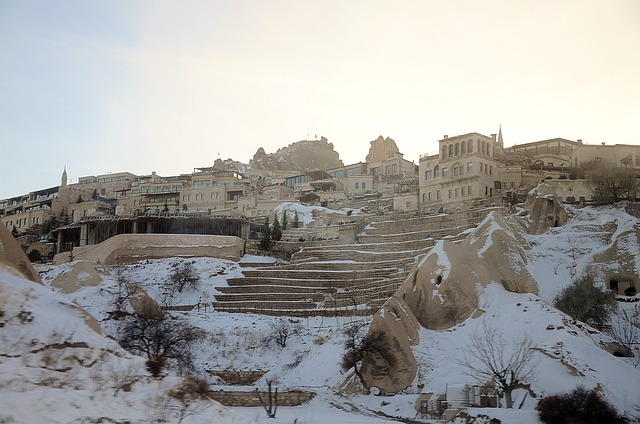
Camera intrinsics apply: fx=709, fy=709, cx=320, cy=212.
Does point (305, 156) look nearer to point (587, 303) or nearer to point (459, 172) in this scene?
point (459, 172)

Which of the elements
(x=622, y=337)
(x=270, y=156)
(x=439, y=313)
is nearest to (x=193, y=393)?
(x=439, y=313)

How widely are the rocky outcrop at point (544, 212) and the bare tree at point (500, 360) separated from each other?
24.5 m

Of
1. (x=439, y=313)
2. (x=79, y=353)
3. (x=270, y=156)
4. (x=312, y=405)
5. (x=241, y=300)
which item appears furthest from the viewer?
(x=270, y=156)

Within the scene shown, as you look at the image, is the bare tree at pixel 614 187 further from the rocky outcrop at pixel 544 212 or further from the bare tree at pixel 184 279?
the bare tree at pixel 184 279

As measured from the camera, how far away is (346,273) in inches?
2208

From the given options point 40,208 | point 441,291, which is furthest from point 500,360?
point 40,208

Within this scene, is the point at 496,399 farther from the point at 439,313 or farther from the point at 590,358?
the point at 439,313

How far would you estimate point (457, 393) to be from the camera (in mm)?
27875

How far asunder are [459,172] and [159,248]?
31238mm

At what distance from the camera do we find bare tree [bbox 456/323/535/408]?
27.7 m

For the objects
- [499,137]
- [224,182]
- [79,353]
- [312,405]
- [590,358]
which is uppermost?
[499,137]

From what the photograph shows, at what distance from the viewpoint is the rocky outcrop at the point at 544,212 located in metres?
55.8

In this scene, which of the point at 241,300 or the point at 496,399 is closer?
the point at 496,399

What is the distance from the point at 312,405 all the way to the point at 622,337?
18.7 metres
